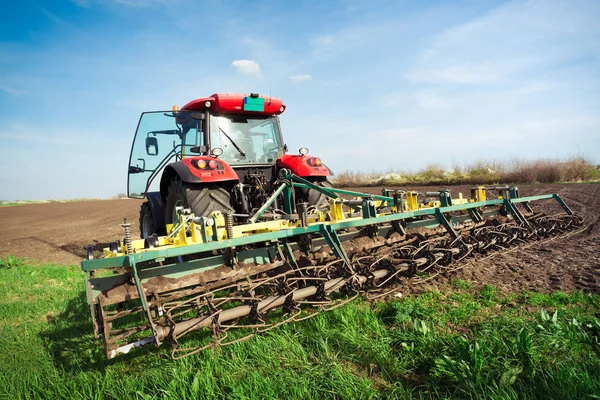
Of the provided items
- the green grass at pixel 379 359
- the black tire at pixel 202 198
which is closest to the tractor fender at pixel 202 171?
the black tire at pixel 202 198

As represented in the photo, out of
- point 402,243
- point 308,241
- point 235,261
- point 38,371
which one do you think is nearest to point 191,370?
point 235,261

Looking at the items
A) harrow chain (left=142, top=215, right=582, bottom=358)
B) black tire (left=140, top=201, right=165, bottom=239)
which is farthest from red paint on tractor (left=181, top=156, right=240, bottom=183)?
black tire (left=140, top=201, right=165, bottom=239)

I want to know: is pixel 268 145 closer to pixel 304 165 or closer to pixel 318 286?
pixel 304 165

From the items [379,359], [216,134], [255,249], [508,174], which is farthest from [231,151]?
[508,174]

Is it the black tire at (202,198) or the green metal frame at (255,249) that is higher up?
the black tire at (202,198)

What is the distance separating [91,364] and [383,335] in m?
2.09

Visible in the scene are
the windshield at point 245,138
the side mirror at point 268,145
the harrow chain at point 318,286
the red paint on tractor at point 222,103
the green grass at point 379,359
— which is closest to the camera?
the green grass at point 379,359

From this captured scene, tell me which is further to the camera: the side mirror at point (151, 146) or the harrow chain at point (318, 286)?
the side mirror at point (151, 146)

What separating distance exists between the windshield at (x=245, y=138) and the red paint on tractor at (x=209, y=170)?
0.74m

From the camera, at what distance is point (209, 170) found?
3832 millimetres

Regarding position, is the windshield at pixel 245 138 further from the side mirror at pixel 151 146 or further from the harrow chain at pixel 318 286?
the harrow chain at pixel 318 286

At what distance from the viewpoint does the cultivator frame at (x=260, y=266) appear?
2383mm

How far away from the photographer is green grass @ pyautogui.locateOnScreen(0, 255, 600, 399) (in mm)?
1911

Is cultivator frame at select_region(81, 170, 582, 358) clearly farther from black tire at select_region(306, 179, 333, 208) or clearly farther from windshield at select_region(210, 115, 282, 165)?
windshield at select_region(210, 115, 282, 165)
